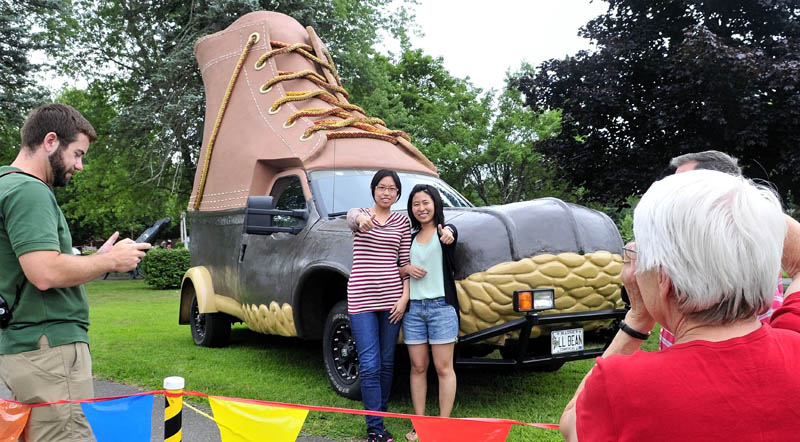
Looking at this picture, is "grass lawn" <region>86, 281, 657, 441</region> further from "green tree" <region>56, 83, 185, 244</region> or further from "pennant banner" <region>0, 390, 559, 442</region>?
"green tree" <region>56, 83, 185, 244</region>

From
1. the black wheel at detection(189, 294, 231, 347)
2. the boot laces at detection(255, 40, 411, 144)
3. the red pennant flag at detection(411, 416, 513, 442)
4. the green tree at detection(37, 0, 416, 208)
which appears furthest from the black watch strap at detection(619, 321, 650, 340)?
the green tree at detection(37, 0, 416, 208)

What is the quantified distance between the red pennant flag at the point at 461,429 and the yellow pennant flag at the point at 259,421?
1.83 ft

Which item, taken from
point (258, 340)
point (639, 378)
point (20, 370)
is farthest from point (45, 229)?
point (258, 340)

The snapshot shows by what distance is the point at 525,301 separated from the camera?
4246 millimetres

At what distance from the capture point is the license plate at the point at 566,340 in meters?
4.51

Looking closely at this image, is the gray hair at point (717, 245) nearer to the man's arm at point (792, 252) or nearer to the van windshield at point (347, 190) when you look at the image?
the man's arm at point (792, 252)

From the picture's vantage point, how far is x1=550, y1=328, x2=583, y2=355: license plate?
451cm

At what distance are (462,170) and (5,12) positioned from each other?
50.4ft

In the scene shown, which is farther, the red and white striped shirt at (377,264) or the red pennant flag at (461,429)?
the red and white striped shirt at (377,264)

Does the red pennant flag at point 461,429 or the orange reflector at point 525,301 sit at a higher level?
the orange reflector at point 525,301

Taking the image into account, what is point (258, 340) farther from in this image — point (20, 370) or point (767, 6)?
point (767, 6)

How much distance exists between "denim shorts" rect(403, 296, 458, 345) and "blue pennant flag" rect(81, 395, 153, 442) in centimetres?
184

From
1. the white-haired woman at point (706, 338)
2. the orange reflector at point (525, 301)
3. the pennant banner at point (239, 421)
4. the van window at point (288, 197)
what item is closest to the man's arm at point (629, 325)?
the white-haired woman at point (706, 338)

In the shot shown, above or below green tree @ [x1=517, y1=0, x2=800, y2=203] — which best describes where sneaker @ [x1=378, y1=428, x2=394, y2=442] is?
below
